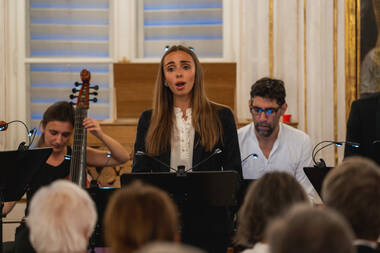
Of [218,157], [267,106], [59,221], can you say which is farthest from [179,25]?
[59,221]

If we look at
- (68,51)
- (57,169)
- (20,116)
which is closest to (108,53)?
(68,51)

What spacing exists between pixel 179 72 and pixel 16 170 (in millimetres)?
1177

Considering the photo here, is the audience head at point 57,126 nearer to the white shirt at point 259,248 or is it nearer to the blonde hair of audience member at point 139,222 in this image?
the white shirt at point 259,248

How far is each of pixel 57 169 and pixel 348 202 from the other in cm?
280

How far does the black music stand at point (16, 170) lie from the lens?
3307mm

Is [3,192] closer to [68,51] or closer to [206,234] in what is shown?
[206,234]

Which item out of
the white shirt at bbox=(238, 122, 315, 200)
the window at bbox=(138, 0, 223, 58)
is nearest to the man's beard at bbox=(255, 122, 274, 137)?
the white shirt at bbox=(238, 122, 315, 200)

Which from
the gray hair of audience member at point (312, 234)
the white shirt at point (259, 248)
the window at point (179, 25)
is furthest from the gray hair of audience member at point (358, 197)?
the window at point (179, 25)

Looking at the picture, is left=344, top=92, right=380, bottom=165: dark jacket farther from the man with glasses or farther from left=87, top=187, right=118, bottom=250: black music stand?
left=87, top=187, right=118, bottom=250: black music stand

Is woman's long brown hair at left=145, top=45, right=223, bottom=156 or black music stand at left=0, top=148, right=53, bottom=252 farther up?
woman's long brown hair at left=145, top=45, right=223, bottom=156

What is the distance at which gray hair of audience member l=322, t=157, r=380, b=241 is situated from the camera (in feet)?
6.59

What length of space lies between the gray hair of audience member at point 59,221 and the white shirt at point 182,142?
1.82 meters

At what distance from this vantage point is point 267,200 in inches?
84.5

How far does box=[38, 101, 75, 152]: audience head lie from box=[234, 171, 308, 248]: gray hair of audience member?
2.52 metres
